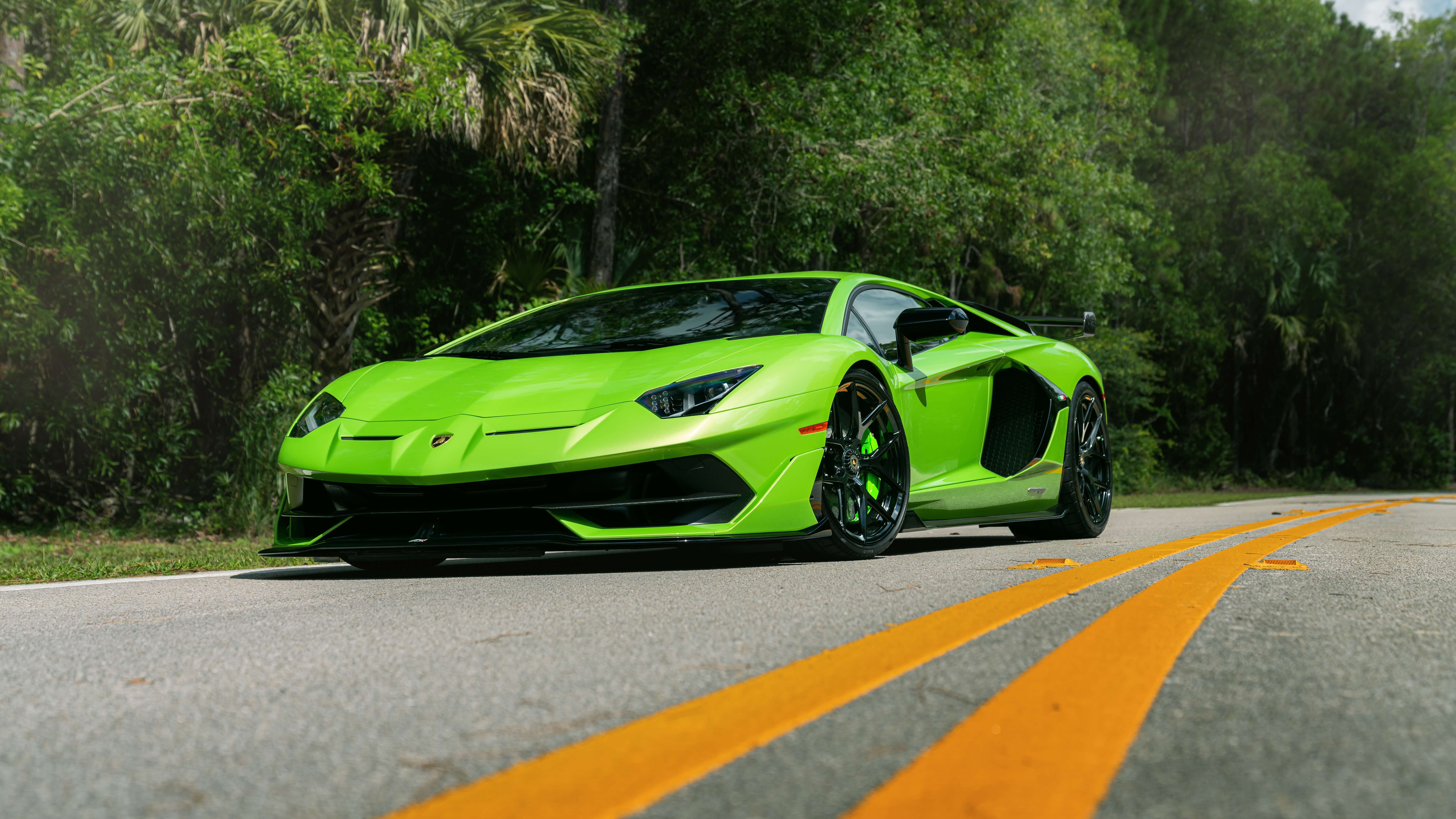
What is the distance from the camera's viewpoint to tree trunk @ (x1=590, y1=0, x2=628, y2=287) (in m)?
13.6

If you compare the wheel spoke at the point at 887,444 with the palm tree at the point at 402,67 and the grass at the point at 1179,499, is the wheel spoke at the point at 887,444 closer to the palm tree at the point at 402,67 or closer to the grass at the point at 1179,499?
the palm tree at the point at 402,67

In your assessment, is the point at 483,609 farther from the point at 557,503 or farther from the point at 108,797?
the point at 108,797

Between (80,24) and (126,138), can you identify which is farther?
(80,24)

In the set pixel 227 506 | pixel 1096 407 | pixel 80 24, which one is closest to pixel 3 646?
pixel 1096 407

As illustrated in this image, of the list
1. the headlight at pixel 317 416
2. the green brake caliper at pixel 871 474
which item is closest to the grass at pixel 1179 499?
the green brake caliper at pixel 871 474

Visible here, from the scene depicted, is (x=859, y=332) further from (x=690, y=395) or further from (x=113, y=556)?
(x=113, y=556)

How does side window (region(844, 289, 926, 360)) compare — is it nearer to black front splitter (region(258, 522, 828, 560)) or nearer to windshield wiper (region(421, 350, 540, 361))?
black front splitter (region(258, 522, 828, 560))

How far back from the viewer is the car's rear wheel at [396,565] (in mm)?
4805

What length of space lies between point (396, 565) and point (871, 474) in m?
2.04

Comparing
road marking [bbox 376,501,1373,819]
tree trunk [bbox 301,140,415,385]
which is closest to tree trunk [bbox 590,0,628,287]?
tree trunk [bbox 301,140,415,385]

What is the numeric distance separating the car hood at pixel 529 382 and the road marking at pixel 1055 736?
195cm

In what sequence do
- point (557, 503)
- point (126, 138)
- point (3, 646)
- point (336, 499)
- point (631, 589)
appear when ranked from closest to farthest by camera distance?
point (3, 646) → point (631, 589) → point (557, 503) → point (336, 499) → point (126, 138)

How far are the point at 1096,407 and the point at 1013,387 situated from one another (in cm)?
107

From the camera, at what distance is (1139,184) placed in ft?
86.1
